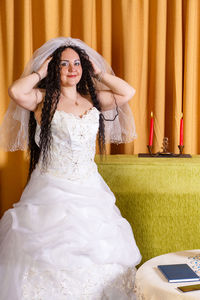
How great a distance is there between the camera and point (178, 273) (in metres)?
1.58

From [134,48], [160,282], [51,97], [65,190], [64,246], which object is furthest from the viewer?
[134,48]

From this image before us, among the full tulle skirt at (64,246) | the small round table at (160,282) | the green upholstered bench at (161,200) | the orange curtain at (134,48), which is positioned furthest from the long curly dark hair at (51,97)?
the small round table at (160,282)

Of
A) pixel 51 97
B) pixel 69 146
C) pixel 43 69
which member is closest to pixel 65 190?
pixel 69 146

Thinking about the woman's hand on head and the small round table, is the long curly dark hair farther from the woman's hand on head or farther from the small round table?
the small round table

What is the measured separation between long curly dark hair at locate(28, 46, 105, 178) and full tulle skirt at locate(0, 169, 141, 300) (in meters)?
0.18

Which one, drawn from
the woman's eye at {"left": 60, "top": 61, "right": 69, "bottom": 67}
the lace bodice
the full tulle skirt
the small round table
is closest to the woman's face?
the woman's eye at {"left": 60, "top": 61, "right": 69, "bottom": 67}

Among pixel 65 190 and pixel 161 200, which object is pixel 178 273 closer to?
pixel 65 190

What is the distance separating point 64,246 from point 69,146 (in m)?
0.52

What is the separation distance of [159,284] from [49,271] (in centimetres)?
54

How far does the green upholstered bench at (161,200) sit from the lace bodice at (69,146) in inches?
15.6

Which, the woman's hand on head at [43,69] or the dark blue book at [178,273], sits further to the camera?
the woman's hand on head at [43,69]

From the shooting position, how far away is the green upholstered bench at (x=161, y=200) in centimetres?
250

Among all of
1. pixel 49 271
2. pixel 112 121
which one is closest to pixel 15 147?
pixel 112 121

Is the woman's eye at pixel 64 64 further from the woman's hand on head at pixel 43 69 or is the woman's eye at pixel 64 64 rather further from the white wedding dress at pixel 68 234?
the white wedding dress at pixel 68 234
